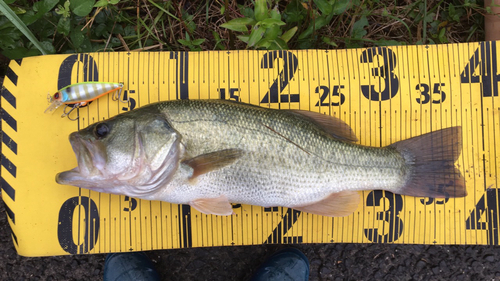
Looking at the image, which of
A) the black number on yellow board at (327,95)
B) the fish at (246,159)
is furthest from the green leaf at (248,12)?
the fish at (246,159)

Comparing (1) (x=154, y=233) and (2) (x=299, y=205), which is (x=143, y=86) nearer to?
(1) (x=154, y=233)

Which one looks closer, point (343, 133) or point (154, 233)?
point (343, 133)

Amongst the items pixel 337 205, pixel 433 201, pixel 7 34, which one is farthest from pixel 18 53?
pixel 433 201

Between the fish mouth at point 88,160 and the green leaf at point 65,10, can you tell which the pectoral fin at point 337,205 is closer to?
the fish mouth at point 88,160

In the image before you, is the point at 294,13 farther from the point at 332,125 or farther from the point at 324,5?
the point at 332,125

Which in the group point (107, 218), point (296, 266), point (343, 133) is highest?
point (343, 133)

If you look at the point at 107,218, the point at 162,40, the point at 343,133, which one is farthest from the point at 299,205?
the point at 162,40
